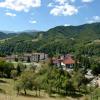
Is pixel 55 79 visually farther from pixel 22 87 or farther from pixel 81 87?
pixel 22 87

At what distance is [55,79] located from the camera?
267 ft

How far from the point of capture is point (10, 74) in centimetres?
9631

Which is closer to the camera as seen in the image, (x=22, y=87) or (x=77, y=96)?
(x=22, y=87)

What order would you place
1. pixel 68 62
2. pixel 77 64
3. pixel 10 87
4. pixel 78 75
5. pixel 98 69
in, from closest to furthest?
pixel 10 87 → pixel 78 75 → pixel 98 69 → pixel 77 64 → pixel 68 62

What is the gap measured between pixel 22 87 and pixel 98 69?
69852 mm

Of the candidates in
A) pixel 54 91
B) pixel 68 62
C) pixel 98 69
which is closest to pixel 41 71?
pixel 54 91

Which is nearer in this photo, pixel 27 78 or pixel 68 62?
pixel 27 78

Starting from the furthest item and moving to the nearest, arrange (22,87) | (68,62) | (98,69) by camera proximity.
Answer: (68,62)
(98,69)
(22,87)

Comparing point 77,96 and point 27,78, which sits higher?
point 27,78

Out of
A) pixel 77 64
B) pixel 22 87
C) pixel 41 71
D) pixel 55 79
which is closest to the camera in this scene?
pixel 22 87

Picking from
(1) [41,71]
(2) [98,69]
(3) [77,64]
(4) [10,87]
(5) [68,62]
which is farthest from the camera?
(5) [68,62]

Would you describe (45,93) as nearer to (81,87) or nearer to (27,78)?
(27,78)

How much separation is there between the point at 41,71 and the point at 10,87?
71.1ft

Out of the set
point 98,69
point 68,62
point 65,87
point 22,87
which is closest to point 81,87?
point 65,87
